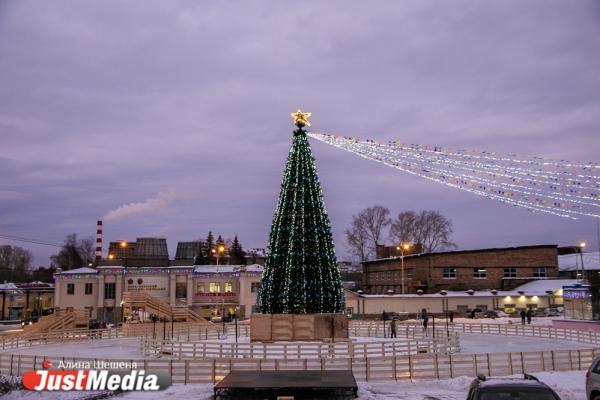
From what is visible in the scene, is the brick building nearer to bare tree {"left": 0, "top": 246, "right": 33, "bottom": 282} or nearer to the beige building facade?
the beige building facade

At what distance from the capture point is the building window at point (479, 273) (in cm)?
7106

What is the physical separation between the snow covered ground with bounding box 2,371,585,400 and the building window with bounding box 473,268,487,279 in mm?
50486

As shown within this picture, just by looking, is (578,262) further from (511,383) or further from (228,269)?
(511,383)

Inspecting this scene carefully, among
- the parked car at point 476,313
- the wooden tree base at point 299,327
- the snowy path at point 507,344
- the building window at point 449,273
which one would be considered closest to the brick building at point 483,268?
the building window at point 449,273

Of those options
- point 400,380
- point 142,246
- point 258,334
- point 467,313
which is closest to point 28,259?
point 142,246

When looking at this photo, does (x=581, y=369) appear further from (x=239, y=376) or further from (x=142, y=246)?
(x=142, y=246)

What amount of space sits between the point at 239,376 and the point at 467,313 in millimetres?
49903

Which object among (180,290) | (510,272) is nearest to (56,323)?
(180,290)

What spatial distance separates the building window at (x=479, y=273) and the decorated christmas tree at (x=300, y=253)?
4282 centimetres

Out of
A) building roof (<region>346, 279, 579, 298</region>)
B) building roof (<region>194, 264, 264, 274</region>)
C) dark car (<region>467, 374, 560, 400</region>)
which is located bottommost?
dark car (<region>467, 374, 560, 400</region>)

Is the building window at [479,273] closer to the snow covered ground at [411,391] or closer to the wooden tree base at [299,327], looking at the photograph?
the wooden tree base at [299,327]

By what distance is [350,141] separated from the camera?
33.6 m

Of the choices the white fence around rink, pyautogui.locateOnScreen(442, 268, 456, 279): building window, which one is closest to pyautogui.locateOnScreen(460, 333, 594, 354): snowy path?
the white fence around rink

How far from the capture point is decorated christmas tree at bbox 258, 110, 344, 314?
3219 centimetres
